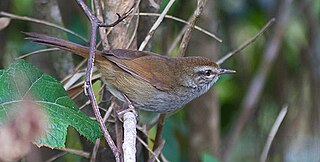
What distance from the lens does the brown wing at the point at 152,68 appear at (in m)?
3.28

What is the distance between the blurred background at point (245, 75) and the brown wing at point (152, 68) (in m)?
0.39

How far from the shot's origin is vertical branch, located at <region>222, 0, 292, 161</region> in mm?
4242

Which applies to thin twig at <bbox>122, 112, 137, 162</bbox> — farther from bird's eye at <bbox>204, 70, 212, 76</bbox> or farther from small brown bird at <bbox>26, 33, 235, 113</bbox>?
bird's eye at <bbox>204, 70, 212, 76</bbox>

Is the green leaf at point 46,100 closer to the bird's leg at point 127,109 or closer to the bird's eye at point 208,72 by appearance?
the bird's leg at point 127,109

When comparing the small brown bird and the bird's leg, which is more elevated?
the small brown bird

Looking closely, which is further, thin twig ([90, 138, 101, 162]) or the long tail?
the long tail

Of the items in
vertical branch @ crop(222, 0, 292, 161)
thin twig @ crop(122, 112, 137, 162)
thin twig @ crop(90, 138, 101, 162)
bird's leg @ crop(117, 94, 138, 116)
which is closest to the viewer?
thin twig @ crop(122, 112, 137, 162)

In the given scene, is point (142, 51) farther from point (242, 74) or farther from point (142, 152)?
point (242, 74)

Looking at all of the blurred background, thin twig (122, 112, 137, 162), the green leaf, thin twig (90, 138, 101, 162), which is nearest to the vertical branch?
the blurred background

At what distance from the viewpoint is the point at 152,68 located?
136 inches

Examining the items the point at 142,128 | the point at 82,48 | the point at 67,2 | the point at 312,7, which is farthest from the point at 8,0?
the point at 312,7

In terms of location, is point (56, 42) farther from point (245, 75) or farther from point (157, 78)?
point (245, 75)

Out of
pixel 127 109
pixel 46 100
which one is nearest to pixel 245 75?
pixel 127 109

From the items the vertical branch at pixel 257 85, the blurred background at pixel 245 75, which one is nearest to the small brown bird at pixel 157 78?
the blurred background at pixel 245 75
